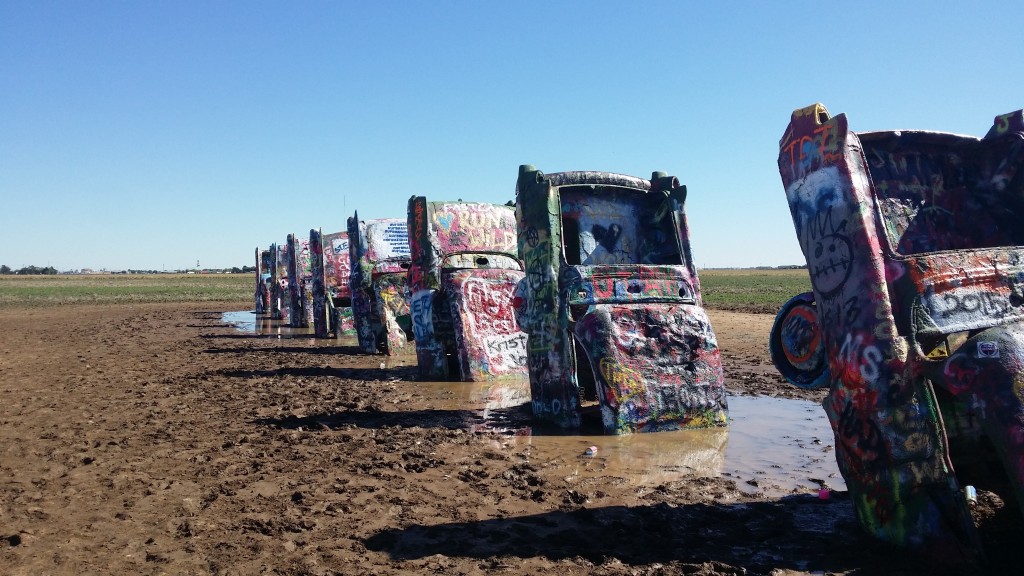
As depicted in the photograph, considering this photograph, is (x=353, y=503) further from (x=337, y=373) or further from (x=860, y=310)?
(x=337, y=373)

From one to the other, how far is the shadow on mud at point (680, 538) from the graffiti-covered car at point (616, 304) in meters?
2.17

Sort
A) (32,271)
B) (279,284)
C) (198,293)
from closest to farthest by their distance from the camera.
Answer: (279,284) → (198,293) → (32,271)

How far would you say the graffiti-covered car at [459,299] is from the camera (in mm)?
10445

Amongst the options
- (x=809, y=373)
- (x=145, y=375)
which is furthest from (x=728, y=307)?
(x=809, y=373)

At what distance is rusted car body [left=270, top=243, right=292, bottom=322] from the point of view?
2600 cm

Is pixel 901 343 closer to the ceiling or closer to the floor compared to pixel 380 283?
closer to the floor

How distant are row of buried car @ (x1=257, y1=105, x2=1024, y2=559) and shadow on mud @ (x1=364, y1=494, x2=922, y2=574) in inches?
12.2

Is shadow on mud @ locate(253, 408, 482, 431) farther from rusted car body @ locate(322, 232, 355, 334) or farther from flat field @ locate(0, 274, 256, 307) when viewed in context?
flat field @ locate(0, 274, 256, 307)

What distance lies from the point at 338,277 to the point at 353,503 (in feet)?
48.9

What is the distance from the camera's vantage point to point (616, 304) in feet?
22.4

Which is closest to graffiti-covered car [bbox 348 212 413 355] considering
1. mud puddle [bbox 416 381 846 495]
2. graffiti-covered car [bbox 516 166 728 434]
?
graffiti-covered car [bbox 516 166 728 434]

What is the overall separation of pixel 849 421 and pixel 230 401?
7.50 m

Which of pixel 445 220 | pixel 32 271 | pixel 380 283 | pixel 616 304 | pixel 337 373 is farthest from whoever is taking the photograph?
pixel 32 271

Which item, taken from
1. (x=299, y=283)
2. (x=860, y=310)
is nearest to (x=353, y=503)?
(x=860, y=310)
